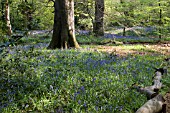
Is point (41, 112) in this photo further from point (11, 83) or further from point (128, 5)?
point (128, 5)

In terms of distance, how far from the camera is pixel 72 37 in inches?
483

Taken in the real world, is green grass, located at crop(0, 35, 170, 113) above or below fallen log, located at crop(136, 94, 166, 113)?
above

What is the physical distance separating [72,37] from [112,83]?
588cm

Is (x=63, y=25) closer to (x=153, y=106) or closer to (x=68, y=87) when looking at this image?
(x=68, y=87)

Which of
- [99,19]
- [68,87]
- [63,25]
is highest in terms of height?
[99,19]

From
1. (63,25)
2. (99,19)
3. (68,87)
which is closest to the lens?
(68,87)

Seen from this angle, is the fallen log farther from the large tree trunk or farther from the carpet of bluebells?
the large tree trunk

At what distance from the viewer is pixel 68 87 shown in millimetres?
6180

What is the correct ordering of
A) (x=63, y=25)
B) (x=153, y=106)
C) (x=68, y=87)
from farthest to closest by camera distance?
(x=63, y=25), (x=68, y=87), (x=153, y=106)

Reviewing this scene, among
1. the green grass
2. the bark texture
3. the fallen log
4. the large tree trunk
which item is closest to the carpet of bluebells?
the green grass

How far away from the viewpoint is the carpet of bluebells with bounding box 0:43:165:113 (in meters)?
5.22

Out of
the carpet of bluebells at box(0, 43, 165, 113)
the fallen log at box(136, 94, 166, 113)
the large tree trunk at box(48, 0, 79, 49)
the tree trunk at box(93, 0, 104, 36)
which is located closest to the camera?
the fallen log at box(136, 94, 166, 113)

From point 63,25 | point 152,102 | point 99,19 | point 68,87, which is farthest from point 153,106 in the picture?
point 99,19

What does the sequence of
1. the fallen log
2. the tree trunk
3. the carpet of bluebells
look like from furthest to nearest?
the tree trunk
the carpet of bluebells
the fallen log
